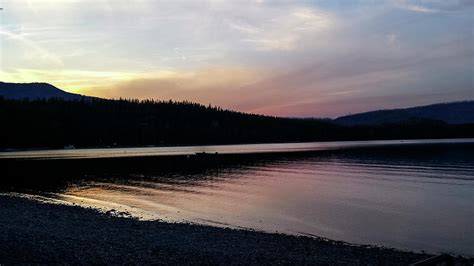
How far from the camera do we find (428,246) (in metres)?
23.3

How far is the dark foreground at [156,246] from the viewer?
1642cm

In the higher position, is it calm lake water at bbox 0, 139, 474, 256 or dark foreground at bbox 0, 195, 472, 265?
dark foreground at bbox 0, 195, 472, 265

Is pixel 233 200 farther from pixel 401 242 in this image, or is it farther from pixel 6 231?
pixel 6 231

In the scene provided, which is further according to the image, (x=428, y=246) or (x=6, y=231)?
(x=428, y=246)

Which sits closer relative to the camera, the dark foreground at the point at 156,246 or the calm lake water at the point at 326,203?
the dark foreground at the point at 156,246

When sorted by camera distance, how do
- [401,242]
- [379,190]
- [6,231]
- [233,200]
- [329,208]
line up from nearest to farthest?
[6,231], [401,242], [329,208], [233,200], [379,190]

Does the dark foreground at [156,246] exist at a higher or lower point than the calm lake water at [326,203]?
higher

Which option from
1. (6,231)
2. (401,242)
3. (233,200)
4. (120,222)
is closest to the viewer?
(6,231)

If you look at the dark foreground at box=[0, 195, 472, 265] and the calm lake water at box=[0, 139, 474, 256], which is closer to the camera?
the dark foreground at box=[0, 195, 472, 265]

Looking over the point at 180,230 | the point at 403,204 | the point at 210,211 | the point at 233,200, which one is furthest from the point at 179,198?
the point at 403,204

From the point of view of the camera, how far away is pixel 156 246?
1936 cm

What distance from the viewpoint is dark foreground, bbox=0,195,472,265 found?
16422 mm

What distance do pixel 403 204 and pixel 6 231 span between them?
106 feet

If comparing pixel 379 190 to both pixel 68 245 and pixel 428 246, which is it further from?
pixel 68 245
